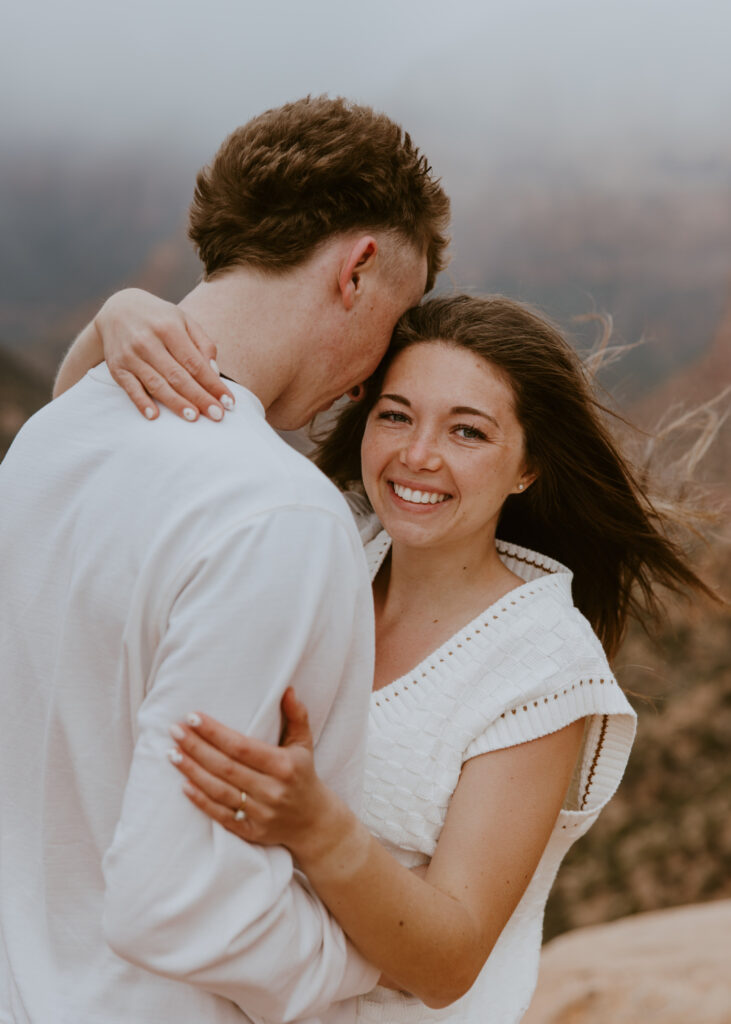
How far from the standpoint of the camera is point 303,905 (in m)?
1.26

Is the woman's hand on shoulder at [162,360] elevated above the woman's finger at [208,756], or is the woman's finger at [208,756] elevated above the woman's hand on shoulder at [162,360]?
the woman's hand on shoulder at [162,360]

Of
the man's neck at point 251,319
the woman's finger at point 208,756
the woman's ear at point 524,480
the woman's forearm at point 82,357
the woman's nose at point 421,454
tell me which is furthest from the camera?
the woman's ear at point 524,480

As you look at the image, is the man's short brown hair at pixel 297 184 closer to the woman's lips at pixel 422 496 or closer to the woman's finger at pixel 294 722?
the woman's lips at pixel 422 496

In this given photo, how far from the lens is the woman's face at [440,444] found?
200 cm

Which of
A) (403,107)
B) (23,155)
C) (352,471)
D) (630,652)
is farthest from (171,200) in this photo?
(352,471)

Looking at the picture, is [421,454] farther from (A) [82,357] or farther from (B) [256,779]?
(B) [256,779]

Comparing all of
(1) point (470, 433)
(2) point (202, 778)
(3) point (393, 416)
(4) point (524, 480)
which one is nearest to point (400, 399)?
(3) point (393, 416)

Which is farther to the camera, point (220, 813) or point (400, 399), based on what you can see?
point (400, 399)

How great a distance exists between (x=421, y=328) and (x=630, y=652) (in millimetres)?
4865

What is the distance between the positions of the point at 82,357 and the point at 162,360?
49cm

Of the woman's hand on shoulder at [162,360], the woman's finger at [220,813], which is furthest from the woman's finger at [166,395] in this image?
the woman's finger at [220,813]

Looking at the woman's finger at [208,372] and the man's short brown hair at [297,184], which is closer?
the woman's finger at [208,372]

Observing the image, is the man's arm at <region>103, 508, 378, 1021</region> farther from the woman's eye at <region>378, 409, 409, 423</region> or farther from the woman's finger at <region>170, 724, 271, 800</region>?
the woman's eye at <region>378, 409, 409, 423</region>

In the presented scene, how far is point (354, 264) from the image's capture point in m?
1.61
